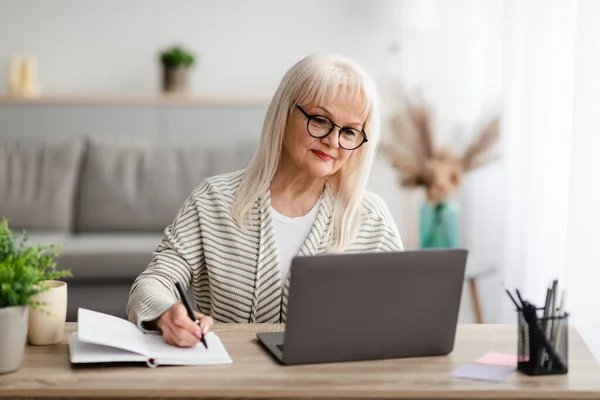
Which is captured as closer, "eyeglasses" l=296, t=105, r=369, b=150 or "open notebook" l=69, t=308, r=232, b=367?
"open notebook" l=69, t=308, r=232, b=367

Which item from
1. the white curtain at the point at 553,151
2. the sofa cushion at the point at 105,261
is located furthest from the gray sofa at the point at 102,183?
the white curtain at the point at 553,151

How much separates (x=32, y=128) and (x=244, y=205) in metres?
3.52

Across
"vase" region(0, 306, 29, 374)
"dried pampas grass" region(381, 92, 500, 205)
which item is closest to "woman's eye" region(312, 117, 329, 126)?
"vase" region(0, 306, 29, 374)

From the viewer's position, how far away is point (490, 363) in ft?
4.84

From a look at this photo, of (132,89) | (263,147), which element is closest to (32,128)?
(132,89)

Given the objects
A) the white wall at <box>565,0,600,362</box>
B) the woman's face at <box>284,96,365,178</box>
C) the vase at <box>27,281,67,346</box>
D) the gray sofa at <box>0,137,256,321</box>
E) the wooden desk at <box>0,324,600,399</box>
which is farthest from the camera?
the gray sofa at <box>0,137,256,321</box>

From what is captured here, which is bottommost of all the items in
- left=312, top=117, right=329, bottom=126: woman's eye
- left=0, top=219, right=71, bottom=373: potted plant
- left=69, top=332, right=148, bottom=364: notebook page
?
left=69, top=332, right=148, bottom=364: notebook page

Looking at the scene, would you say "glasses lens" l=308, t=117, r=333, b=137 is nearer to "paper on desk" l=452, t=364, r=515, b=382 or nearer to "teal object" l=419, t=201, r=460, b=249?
"paper on desk" l=452, t=364, r=515, b=382

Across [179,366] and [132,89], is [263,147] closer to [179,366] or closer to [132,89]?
[179,366]

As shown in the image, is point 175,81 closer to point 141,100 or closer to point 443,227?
point 141,100

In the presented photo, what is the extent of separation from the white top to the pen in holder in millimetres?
635

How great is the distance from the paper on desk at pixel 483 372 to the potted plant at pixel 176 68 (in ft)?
12.5

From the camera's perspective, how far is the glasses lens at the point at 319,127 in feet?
6.16

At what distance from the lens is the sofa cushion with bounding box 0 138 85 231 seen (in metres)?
4.04
